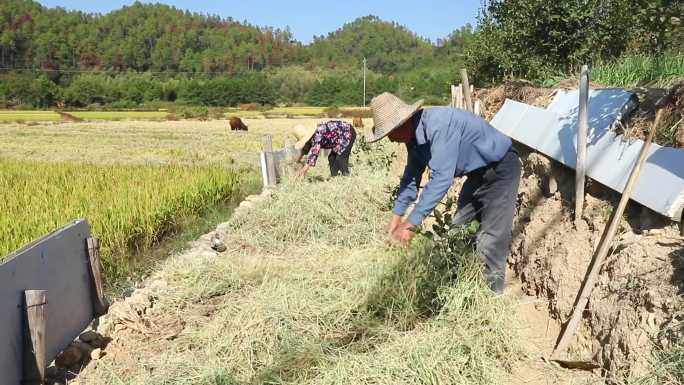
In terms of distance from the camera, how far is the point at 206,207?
7.80 metres

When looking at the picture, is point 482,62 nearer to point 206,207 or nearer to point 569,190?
point 206,207

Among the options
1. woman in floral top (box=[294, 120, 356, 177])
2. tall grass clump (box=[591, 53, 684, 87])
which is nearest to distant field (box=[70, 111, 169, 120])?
woman in floral top (box=[294, 120, 356, 177])

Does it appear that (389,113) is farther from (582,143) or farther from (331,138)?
(331,138)

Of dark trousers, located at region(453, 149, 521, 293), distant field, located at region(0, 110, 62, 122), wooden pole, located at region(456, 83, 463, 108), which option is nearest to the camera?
dark trousers, located at region(453, 149, 521, 293)

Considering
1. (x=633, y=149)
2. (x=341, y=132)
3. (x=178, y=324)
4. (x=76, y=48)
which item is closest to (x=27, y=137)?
(x=341, y=132)

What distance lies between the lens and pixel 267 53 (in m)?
102

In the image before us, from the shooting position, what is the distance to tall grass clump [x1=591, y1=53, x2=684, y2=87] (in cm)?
530

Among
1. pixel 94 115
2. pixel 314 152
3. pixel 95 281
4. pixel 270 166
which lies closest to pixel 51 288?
pixel 95 281

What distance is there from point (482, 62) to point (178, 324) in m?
12.1

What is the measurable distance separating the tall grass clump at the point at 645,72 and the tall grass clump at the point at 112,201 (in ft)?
16.9

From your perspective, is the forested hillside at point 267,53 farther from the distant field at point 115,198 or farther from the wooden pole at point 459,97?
the distant field at point 115,198

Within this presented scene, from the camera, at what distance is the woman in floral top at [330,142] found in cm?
701

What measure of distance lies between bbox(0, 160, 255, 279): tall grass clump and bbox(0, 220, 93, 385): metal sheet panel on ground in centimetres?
110

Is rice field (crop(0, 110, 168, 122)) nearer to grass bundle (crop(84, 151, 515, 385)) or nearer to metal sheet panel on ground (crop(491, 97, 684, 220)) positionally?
grass bundle (crop(84, 151, 515, 385))
